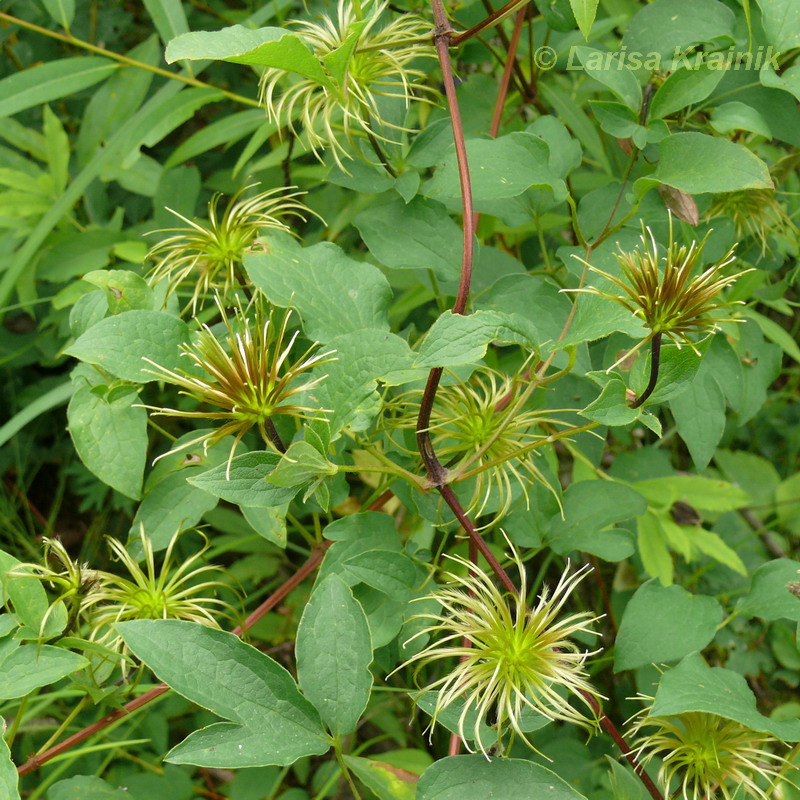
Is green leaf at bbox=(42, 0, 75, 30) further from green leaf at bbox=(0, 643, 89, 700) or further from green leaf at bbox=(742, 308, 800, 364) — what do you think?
green leaf at bbox=(742, 308, 800, 364)

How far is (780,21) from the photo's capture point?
2.53 feet

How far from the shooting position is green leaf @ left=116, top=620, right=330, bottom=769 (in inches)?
23.5

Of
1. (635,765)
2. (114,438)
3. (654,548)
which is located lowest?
(654,548)

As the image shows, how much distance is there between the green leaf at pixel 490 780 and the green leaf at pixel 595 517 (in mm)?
269

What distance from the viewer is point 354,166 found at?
897 millimetres

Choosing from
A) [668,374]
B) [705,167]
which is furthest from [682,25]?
[668,374]

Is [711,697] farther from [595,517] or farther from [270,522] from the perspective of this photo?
[270,522]

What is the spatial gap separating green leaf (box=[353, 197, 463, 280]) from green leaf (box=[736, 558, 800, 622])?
43cm

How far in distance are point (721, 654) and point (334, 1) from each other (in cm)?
119

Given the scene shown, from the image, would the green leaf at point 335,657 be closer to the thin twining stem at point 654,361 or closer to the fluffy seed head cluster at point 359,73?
the thin twining stem at point 654,361

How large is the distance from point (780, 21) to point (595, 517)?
514 millimetres

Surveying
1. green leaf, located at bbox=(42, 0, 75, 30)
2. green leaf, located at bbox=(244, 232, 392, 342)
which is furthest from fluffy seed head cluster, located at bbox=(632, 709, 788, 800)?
green leaf, located at bbox=(42, 0, 75, 30)

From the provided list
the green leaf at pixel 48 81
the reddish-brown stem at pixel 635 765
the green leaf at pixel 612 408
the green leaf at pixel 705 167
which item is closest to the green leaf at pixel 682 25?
the green leaf at pixel 705 167

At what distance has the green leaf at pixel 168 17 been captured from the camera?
45.5 inches
